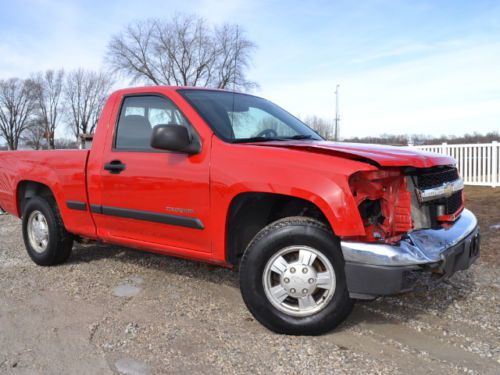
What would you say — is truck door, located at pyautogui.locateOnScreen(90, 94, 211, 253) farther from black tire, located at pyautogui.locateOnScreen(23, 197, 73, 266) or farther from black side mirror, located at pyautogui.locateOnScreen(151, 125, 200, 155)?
black tire, located at pyautogui.locateOnScreen(23, 197, 73, 266)

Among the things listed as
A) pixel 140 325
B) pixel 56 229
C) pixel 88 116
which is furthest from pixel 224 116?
pixel 88 116

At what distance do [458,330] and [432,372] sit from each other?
2.29 feet

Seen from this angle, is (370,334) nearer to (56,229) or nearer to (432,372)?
(432,372)

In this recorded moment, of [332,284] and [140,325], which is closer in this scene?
[332,284]

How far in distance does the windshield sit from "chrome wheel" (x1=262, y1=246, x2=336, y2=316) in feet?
3.26

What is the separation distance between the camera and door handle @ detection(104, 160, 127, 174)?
393 centimetres

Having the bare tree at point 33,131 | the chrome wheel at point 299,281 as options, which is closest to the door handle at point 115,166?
the chrome wheel at point 299,281

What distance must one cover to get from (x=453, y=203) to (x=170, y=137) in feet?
7.18

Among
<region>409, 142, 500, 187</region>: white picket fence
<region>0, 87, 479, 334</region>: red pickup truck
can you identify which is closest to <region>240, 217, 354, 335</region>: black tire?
<region>0, 87, 479, 334</region>: red pickup truck

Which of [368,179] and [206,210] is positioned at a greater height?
[368,179]

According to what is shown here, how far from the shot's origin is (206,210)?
3414 millimetres

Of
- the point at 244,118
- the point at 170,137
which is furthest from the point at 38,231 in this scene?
the point at 244,118

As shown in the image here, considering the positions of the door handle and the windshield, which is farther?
the door handle

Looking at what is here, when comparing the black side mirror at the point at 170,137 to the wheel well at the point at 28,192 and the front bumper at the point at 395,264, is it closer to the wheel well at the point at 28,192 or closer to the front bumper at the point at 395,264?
the front bumper at the point at 395,264
